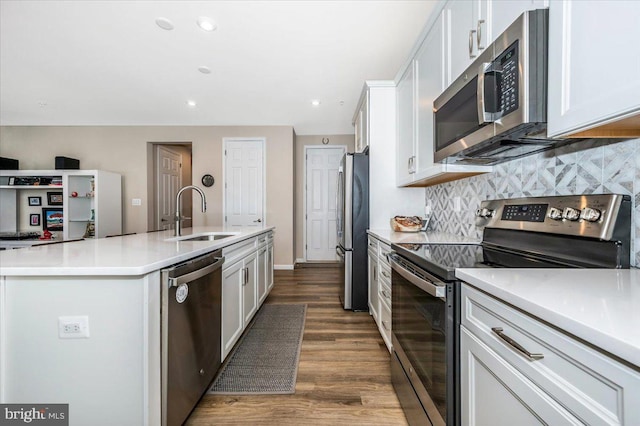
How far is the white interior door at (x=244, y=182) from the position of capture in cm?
523

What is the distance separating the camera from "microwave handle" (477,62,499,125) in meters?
1.19

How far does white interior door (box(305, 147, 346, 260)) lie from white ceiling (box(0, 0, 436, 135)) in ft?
3.98

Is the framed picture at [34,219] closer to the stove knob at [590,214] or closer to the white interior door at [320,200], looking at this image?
the white interior door at [320,200]

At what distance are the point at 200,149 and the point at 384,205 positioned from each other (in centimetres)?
383

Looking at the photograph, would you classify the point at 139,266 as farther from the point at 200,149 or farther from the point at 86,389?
the point at 200,149

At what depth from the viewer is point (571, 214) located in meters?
1.12

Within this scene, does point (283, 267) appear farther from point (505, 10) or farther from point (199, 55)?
point (505, 10)

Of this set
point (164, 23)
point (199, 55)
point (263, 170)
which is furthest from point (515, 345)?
point (263, 170)

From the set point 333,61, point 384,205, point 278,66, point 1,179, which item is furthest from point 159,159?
point 384,205

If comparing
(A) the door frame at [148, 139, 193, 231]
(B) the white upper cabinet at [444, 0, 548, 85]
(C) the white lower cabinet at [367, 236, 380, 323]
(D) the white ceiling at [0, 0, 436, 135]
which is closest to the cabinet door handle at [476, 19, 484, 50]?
(B) the white upper cabinet at [444, 0, 548, 85]

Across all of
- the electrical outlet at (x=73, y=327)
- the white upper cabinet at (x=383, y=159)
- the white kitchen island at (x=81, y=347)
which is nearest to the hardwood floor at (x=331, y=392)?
the white kitchen island at (x=81, y=347)

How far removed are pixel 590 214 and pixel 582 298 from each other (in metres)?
0.59

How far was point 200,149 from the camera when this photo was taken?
5234mm

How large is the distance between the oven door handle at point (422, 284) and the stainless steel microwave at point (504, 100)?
669 millimetres
